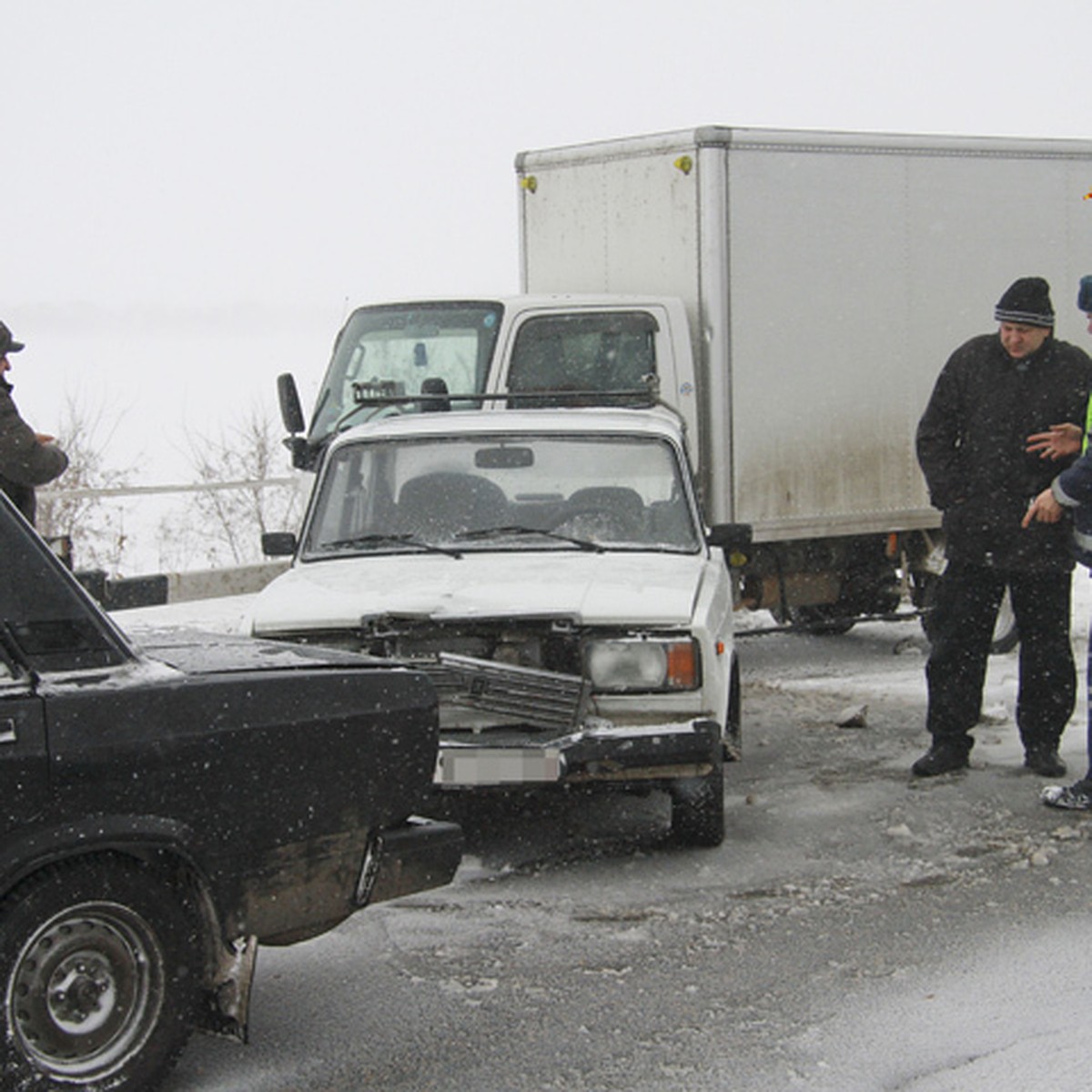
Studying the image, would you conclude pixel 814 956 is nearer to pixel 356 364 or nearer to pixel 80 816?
pixel 80 816

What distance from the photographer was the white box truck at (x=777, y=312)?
1030 centimetres

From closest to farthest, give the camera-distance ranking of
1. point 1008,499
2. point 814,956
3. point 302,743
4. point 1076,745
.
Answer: point 302,743
point 814,956
point 1008,499
point 1076,745

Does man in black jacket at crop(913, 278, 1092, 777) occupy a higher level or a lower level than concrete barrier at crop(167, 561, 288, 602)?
higher

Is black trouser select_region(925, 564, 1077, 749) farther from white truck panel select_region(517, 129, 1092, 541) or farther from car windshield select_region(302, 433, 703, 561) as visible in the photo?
white truck panel select_region(517, 129, 1092, 541)

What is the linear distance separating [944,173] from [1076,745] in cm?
444

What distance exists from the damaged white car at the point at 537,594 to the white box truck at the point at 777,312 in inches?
97.9

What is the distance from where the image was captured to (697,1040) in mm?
4305

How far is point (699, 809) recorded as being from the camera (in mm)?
6105

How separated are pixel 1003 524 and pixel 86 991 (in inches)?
184

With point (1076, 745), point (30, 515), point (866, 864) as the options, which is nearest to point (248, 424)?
point (30, 515)

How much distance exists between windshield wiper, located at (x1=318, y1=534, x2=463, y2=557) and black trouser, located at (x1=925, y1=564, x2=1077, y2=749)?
88.7 inches

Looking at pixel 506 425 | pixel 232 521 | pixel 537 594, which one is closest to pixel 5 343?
pixel 506 425

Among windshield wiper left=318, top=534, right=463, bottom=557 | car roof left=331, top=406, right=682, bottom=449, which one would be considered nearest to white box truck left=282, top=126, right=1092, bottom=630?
car roof left=331, top=406, right=682, bottom=449

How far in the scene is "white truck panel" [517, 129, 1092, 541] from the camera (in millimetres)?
10391
